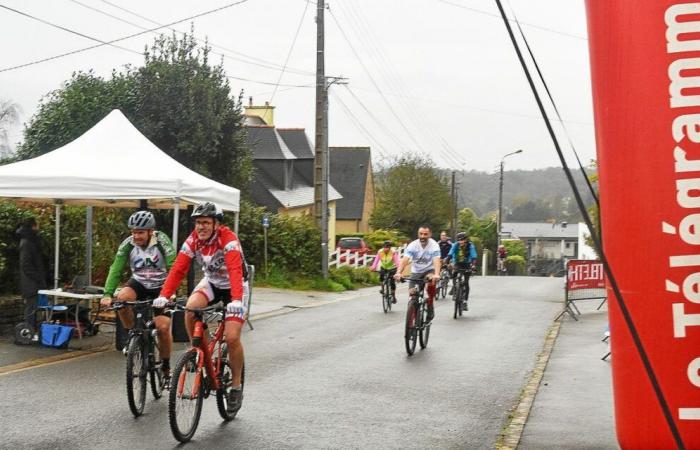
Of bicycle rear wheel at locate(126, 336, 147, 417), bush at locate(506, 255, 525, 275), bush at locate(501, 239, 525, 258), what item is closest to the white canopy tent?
bicycle rear wheel at locate(126, 336, 147, 417)

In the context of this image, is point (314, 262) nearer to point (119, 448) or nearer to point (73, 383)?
point (73, 383)

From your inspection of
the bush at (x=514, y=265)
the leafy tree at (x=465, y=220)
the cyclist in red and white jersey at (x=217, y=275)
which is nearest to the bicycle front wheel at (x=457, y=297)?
the cyclist in red and white jersey at (x=217, y=275)

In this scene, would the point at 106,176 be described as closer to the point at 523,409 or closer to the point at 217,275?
the point at 217,275

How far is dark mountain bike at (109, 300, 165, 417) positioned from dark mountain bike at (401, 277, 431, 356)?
4909 millimetres

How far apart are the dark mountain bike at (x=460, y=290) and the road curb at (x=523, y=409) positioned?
5.14 metres

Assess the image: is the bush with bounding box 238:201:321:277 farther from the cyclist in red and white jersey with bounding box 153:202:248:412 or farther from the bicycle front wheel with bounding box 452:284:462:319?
the cyclist in red and white jersey with bounding box 153:202:248:412

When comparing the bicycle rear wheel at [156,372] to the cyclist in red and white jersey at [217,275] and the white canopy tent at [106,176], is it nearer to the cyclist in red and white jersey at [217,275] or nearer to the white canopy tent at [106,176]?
the cyclist in red and white jersey at [217,275]

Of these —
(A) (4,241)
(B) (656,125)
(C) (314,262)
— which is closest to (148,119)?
(C) (314,262)

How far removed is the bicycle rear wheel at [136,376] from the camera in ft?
26.2

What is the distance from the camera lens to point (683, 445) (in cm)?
383

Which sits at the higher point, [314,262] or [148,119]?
[148,119]

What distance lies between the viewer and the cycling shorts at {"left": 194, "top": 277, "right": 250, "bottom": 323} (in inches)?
293

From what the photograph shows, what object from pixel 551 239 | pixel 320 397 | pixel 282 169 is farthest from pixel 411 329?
pixel 551 239

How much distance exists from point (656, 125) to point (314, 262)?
26.2 metres
